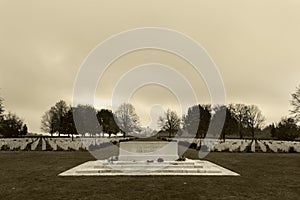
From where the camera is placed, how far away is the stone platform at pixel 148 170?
13.9 meters

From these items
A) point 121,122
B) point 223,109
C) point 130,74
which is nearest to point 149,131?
point 121,122

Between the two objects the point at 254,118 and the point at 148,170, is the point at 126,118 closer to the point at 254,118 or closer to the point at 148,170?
the point at 254,118

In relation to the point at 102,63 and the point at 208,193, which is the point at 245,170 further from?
the point at 102,63

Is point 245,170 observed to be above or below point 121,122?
below

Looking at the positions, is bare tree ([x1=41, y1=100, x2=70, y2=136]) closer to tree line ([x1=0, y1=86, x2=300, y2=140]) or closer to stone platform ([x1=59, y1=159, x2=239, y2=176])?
tree line ([x1=0, y1=86, x2=300, y2=140])

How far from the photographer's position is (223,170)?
1501 cm

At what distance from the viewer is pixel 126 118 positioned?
66.8 m

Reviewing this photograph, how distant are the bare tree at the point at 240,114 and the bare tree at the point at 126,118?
20606 mm

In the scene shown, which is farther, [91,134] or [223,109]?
[91,134]

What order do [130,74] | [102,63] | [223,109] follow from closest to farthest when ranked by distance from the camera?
[102,63], [130,74], [223,109]

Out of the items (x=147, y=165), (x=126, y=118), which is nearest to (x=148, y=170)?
(x=147, y=165)

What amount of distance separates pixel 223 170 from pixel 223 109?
47.8 metres

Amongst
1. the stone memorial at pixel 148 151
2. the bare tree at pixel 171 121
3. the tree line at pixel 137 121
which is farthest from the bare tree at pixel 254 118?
the stone memorial at pixel 148 151

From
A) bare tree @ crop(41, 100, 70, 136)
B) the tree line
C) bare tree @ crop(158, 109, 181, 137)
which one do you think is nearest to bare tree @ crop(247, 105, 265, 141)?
the tree line
